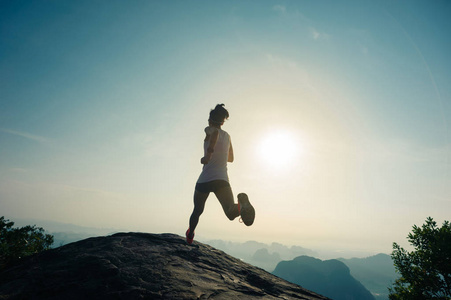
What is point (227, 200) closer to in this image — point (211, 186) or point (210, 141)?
point (211, 186)

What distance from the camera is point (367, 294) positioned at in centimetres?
19162

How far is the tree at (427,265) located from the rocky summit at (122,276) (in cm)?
1658

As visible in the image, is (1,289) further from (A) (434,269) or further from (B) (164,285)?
(A) (434,269)

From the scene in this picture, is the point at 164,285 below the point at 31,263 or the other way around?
the other way around

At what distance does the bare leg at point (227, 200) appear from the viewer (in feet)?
15.4

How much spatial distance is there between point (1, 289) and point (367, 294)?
268813mm

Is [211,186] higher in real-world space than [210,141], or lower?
lower

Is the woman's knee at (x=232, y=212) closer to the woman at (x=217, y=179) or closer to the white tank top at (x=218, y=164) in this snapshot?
the woman at (x=217, y=179)

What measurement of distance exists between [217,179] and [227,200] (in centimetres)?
55

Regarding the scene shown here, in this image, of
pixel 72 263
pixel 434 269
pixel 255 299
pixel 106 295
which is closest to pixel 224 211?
pixel 255 299

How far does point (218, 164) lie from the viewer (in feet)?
16.2

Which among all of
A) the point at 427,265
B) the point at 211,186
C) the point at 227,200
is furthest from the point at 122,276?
the point at 427,265

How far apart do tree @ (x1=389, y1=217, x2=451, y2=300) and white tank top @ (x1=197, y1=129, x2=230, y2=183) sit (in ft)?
57.3

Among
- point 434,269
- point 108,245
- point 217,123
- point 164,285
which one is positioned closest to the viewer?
point 164,285
